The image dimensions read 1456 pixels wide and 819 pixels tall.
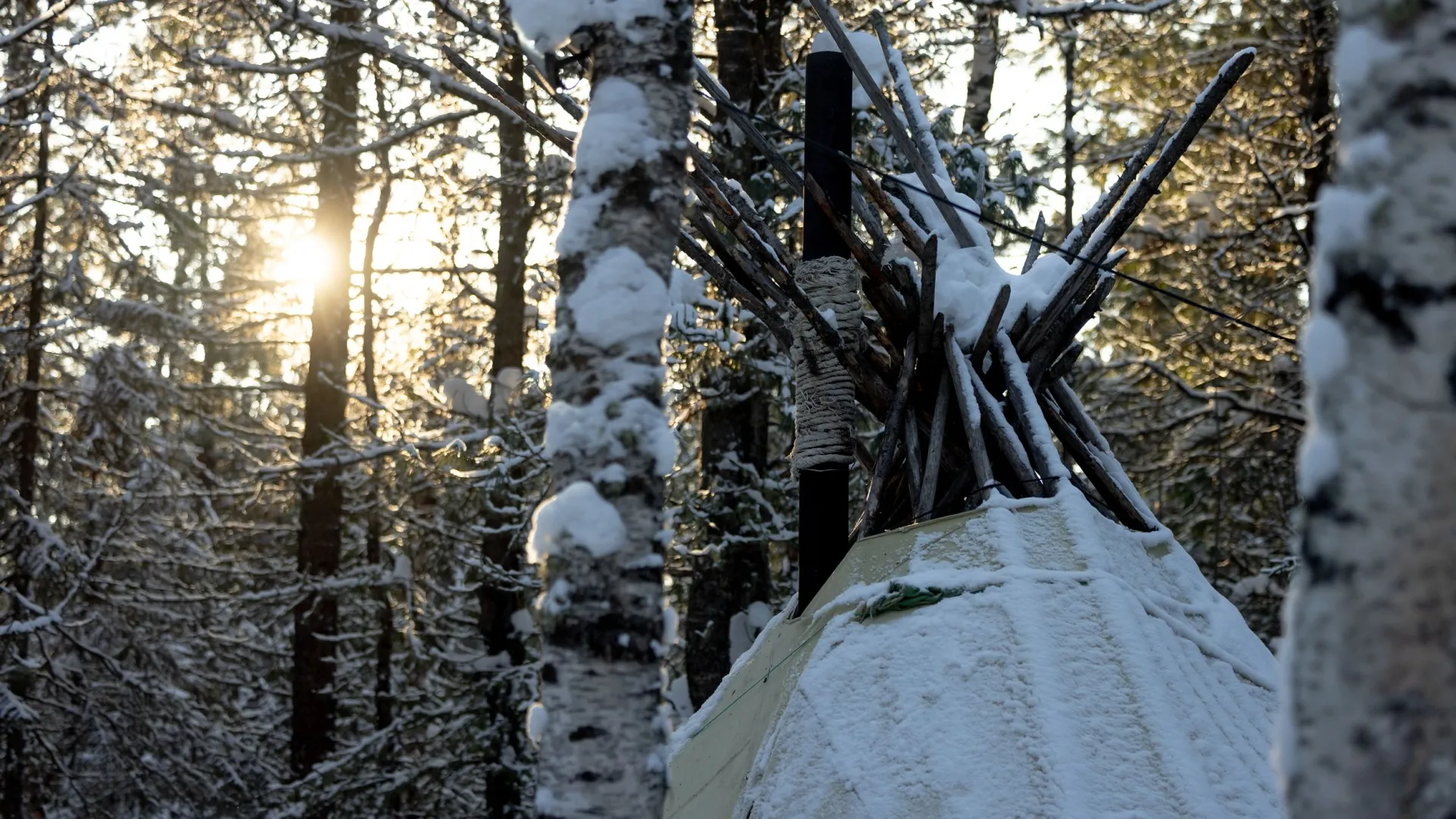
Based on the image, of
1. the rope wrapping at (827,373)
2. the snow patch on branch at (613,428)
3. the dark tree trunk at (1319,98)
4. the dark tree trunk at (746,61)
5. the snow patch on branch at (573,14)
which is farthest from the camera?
the dark tree trunk at (1319,98)

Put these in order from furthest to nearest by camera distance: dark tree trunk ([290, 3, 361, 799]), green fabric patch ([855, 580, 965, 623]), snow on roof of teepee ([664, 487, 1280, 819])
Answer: dark tree trunk ([290, 3, 361, 799]), green fabric patch ([855, 580, 965, 623]), snow on roof of teepee ([664, 487, 1280, 819])

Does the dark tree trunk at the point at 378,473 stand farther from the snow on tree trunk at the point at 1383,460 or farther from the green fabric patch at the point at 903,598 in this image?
the snow on tree trunk at the point at 1383,460

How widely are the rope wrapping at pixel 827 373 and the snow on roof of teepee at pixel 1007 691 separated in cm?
47

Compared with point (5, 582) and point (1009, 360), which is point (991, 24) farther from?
point (5, 582)

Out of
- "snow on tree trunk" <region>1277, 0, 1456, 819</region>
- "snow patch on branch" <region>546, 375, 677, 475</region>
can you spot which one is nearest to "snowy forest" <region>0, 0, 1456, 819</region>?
"snow patch on branch" <region>546, 375, 677, 475</region>

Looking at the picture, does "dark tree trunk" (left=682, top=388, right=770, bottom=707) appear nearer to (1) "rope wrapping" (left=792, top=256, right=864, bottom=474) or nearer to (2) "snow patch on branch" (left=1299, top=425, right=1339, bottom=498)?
(1) "rope wrapping" (left=792, top=256, right=864, bottom=474)

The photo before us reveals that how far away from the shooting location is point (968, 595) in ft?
12.2

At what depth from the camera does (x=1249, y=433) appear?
36.6ft

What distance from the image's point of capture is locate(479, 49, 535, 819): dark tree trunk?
1002 centimetres

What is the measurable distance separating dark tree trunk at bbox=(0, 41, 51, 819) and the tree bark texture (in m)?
9.31

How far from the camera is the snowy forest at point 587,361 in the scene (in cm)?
294

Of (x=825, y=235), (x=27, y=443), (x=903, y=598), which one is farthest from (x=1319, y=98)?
(x=27, y=443)

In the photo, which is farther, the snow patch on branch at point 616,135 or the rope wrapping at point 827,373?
the rope wrapping at point 827,373

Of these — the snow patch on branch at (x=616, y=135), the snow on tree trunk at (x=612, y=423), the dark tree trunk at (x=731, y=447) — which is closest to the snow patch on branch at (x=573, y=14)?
the snow on tree trunk at (x=612, y=423)
